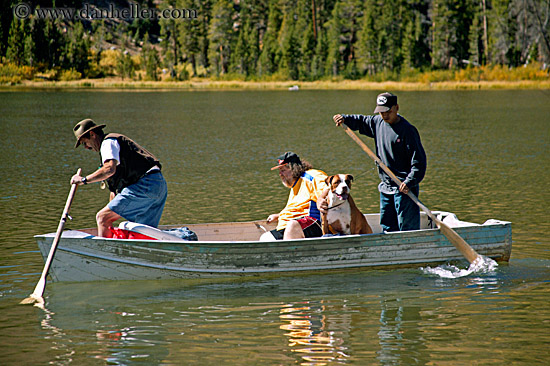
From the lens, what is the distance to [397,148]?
8945 mm

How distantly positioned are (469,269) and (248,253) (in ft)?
10.2

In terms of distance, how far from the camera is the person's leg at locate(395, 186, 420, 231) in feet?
30.1

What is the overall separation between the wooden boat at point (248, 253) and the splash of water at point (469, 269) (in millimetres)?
111

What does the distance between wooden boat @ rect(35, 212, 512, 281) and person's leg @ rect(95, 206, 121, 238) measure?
0.74 ft

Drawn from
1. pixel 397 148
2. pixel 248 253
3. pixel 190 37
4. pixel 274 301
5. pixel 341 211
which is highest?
pixel 190 37

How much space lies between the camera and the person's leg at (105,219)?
9000 millimetres

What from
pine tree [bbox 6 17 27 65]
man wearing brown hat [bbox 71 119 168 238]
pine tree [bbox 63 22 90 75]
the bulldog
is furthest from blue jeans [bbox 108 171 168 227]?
pine tree [bbox 63 22 90 75]

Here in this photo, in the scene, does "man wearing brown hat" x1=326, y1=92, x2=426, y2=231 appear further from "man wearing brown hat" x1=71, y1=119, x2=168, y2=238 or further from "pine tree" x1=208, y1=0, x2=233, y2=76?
"pine tree" x1=208, y1=0, x2=233, y2=76

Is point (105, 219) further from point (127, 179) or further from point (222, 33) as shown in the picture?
point (222, 33)

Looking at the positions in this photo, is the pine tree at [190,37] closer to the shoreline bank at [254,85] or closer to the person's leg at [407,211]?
the shoreline bank at [254,85]

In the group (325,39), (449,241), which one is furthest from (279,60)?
(449,241)

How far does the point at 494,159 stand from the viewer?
22016mm

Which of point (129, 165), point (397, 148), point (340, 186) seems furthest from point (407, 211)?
point (129, 165)

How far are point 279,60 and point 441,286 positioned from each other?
94335 mm
